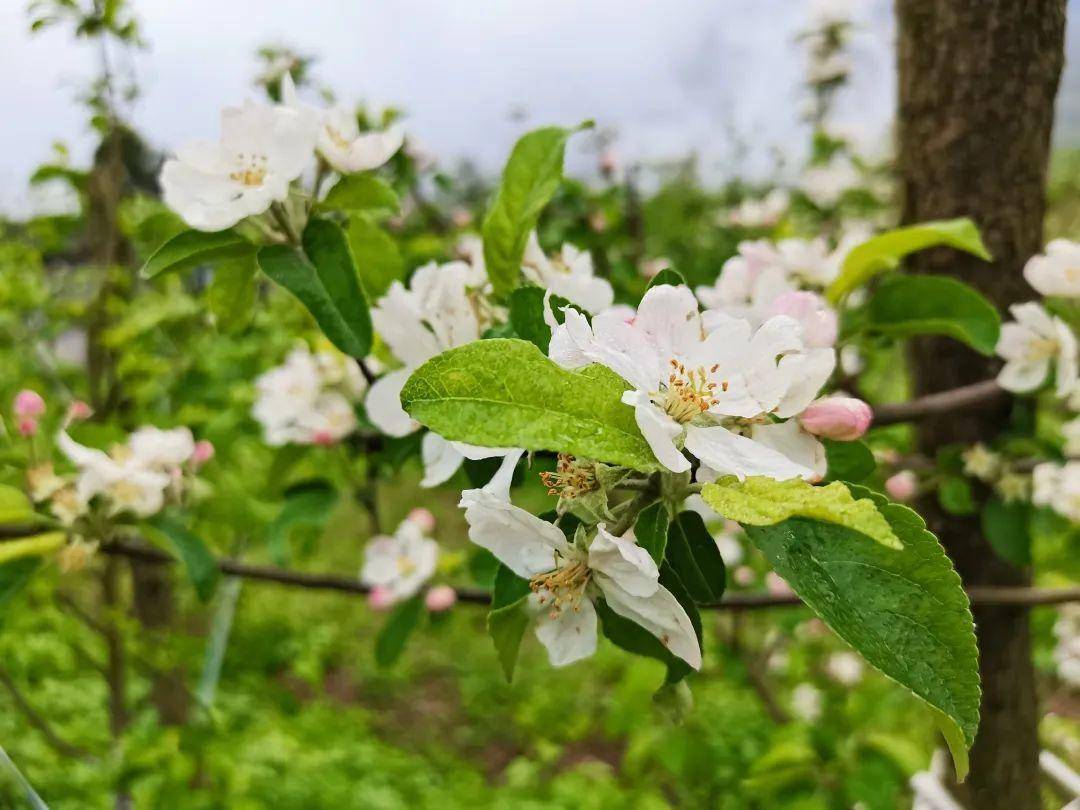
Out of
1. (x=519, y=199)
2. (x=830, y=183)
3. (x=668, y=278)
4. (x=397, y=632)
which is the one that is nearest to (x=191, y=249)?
(x=519, y=199)

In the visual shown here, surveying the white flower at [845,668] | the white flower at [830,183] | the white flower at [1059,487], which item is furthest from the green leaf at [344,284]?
the white flower at [845,668]

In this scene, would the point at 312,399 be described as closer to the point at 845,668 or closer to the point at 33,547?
the point at 33,547

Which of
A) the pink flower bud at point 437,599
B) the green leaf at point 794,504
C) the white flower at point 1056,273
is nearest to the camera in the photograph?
the green leaf at point 794,504

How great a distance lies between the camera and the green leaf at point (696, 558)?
540 mm

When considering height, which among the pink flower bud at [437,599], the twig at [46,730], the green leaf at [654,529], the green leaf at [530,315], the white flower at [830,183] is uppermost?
the green leaf at [530,315]

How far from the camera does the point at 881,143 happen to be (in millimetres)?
3197

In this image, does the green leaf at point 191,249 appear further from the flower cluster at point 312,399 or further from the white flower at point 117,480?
the flower cluster at point 312,399

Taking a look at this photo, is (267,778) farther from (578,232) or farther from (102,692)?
(578,232)

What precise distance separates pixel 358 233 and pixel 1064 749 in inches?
108

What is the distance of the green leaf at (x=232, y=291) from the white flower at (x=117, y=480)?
11.3 inches

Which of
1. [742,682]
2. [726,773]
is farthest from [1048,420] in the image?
[726,773]

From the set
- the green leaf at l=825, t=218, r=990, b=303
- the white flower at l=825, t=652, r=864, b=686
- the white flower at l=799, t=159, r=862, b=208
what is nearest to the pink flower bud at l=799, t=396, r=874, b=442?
the green leaf at l=825, t=218, r=990, b=303

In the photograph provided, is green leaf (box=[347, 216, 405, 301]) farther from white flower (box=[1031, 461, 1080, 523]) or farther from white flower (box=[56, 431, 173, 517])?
white flower (box=[1031, 461, 1080, 523])

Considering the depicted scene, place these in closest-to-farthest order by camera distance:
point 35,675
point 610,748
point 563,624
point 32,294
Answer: point 563,624 → point 32,294 → point 35,675 → point 610,748
